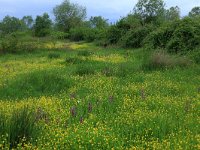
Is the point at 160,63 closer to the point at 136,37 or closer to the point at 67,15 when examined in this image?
the point at 136,37

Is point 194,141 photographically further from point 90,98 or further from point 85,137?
point 90,98

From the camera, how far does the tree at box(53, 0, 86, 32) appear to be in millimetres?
84500

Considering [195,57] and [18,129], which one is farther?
[195,57]

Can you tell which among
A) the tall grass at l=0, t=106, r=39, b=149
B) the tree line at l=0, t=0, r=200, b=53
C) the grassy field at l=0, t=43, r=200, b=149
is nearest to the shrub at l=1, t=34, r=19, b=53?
the tree line at l=0, t=0, r=200, b=53

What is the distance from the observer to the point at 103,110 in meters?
9.59

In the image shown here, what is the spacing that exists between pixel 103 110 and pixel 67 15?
79.5 meters

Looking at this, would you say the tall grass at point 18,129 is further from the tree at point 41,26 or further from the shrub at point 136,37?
the tree at point 41,26

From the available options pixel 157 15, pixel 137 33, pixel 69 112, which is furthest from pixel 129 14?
pixel 69 112

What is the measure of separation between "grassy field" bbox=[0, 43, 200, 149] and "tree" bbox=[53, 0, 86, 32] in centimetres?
6932

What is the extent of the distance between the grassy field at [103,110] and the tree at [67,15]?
227 ft

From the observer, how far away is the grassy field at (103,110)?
276 inches

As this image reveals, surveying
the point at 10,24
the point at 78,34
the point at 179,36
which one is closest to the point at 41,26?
the point at 78,34

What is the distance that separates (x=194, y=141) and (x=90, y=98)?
4638 mm

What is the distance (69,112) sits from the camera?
30.5 feet
